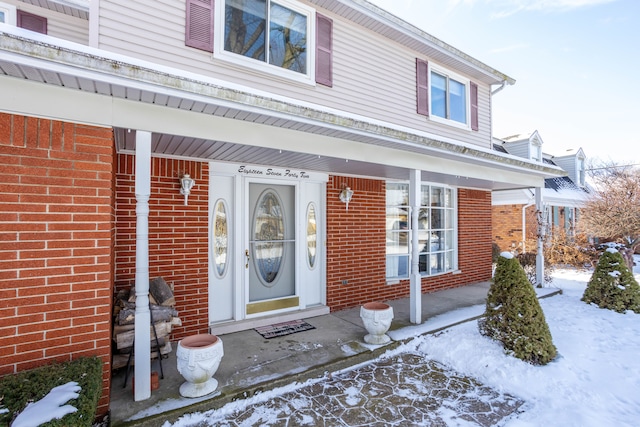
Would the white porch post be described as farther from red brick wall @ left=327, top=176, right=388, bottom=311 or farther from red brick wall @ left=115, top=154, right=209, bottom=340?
red brick wall @ left=327, top=176, right=388, bottom=311

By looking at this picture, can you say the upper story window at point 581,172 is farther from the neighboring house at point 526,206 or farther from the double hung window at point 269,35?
the double hung window at point 269,35

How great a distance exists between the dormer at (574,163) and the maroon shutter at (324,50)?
16923 millimetres

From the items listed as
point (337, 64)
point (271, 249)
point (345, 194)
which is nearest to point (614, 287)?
point (345, 194)

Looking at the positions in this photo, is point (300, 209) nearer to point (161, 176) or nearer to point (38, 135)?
point (161, 176)

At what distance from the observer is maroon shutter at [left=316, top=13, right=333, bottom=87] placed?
562 cm

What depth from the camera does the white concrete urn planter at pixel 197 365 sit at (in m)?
3.27

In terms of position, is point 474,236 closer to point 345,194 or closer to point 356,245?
point 356,245

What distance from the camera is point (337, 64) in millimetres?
5926

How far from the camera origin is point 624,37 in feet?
36.4

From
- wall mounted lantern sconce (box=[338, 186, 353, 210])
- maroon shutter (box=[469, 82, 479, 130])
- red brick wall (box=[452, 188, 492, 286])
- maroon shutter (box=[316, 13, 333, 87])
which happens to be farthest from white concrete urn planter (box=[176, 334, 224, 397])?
maroon shutter (box=[469, 82, 479, 130])

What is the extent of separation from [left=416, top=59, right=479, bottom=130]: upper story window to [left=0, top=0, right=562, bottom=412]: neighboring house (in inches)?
1.9

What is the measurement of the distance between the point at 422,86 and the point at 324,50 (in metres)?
2.73

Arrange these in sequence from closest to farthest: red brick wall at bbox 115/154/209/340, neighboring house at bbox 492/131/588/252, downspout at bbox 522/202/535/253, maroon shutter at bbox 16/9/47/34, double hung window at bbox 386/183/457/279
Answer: red brick wall at bbox 115/154/209/340
maroon shutter at bbox 16/9/47/34
double hung window at bbox 386/183/457/279
downspout at bbox 522/202/535/253
neighboring house at bbox 492/131/588/252

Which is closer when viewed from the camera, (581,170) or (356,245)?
(356,245)
